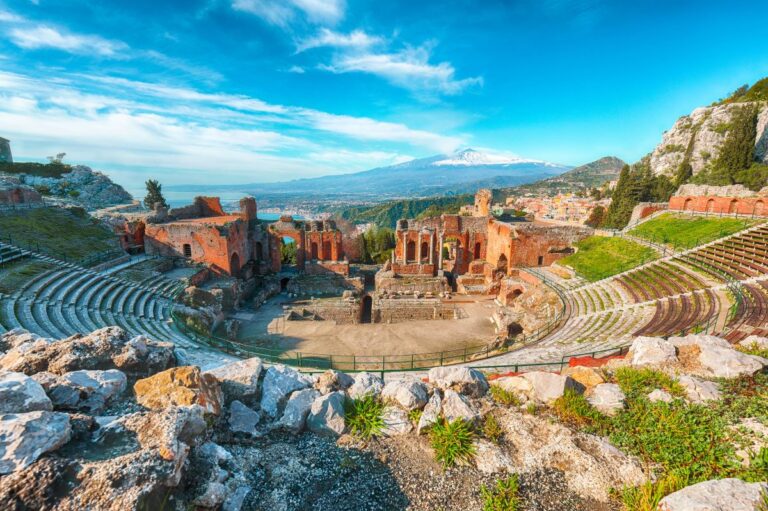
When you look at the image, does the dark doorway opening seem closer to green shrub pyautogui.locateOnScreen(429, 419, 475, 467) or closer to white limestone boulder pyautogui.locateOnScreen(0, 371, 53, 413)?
green shrub pyautogui.locateOnScreen(429, 419, 475, 467)

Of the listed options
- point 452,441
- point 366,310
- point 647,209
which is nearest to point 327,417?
point 452,441

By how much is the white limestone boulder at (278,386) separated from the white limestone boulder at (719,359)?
27.3ft

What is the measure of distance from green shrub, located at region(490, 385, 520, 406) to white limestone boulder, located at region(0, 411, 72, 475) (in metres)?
6.72

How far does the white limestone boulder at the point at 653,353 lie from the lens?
25.0 feet

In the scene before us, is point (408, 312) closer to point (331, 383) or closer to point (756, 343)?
point (331, 383)

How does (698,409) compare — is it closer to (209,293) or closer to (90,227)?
(209,293)

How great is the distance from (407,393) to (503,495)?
230 cm

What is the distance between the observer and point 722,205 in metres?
25.1

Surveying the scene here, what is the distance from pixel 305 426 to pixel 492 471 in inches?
130

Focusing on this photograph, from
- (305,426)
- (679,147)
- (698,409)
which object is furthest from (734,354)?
(679,147)

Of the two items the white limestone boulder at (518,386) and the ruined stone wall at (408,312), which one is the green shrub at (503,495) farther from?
the ruined stone wall at (408,312)

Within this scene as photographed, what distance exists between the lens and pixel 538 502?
4.90 meters

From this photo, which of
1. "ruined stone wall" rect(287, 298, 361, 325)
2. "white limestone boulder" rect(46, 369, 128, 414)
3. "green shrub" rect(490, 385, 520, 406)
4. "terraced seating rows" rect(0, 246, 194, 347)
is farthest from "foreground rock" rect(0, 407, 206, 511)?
"ruined stone wall" rect(287, 298, 361, 325)

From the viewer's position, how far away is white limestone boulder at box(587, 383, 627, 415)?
6320 millimetres
